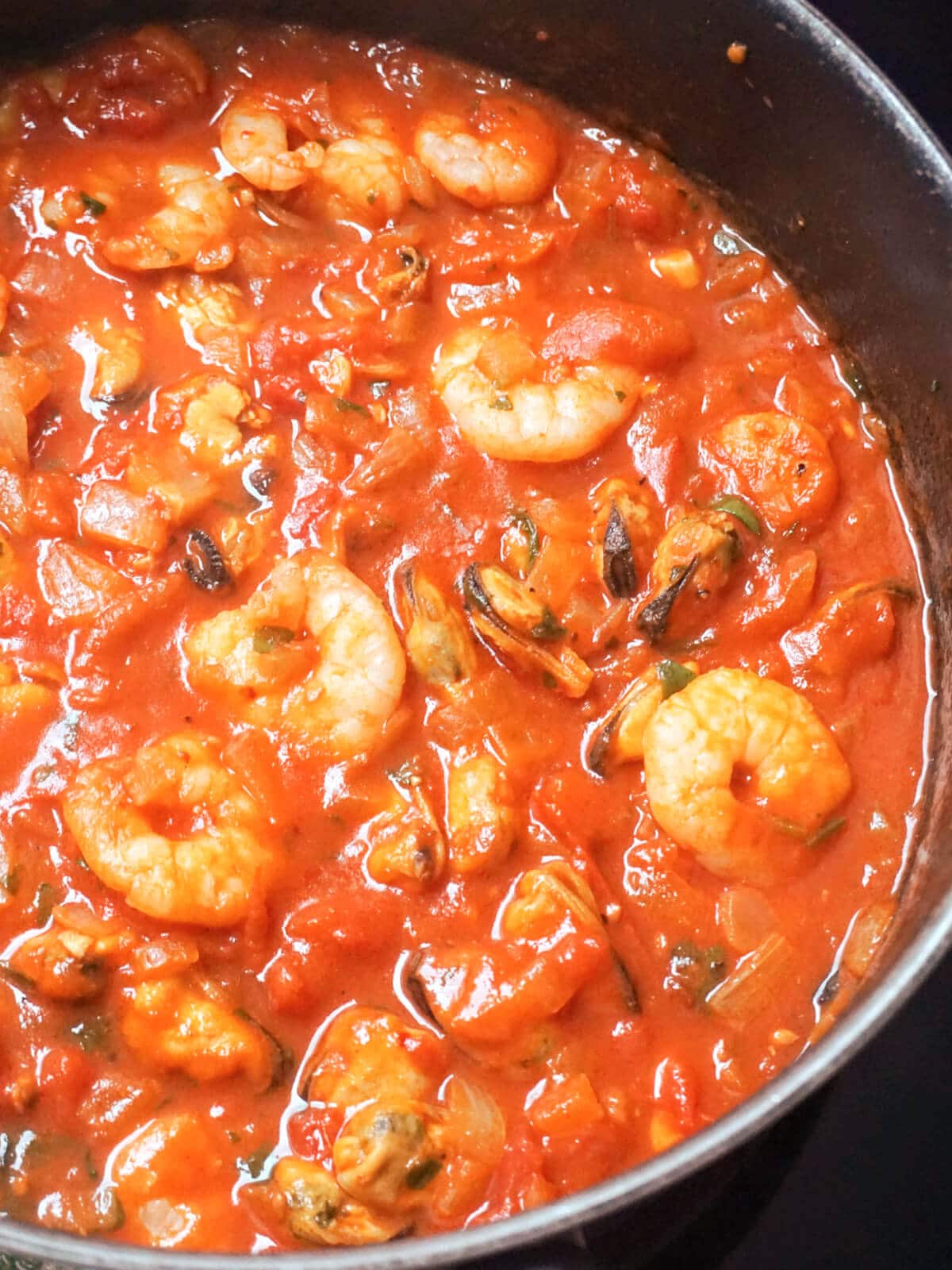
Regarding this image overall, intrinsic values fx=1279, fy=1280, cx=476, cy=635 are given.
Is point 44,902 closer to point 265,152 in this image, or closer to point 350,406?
point 350,406

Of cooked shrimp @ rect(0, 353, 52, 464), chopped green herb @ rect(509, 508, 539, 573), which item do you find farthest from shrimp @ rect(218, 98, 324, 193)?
chopped green herb @ rect(509, 508, 539, 573)

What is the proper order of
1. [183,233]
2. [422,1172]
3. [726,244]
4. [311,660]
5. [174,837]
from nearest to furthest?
[422,1172] → [174,837] → [311,660] → [183,233] → [726,244]

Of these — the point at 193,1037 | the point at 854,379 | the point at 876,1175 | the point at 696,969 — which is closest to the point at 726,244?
the point at 854,379

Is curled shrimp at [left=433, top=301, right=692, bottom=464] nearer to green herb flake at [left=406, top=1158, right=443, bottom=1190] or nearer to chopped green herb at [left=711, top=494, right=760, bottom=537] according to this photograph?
chopped green herb at [left=711, top=494, right=760, bottom=537]

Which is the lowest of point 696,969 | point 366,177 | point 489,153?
point 696,969

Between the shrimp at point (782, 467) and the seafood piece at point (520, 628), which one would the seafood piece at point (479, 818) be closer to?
the seafood piece at point (520, 628)

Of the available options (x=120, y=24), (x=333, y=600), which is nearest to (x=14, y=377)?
(x=333, y=600)
